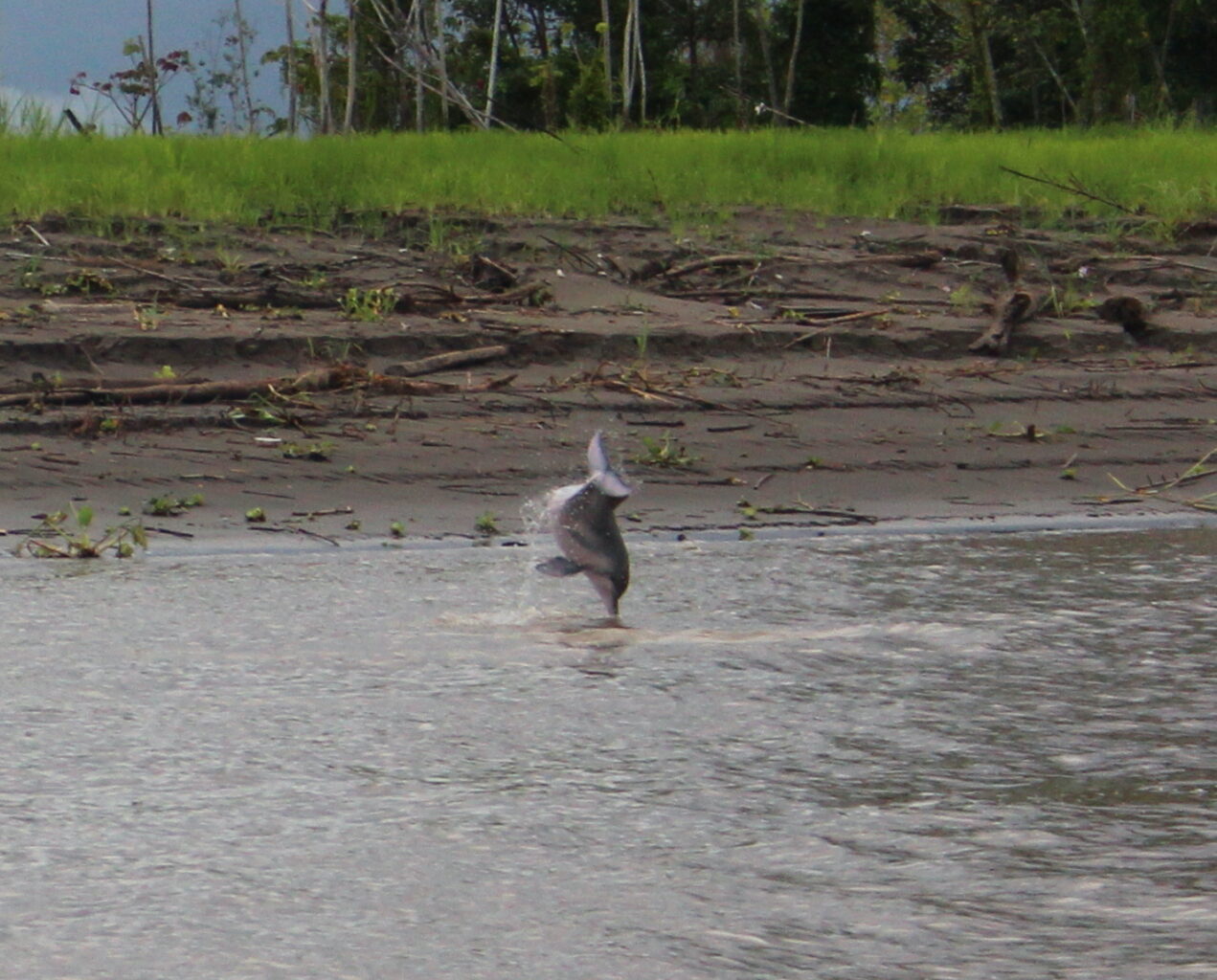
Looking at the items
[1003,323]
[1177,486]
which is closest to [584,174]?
[1003,323]

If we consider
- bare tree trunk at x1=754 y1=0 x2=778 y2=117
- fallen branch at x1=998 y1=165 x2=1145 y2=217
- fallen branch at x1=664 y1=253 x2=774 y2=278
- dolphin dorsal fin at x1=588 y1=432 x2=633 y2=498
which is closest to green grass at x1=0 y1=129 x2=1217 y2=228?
fallen branch at x1=998 y1=165 x2=1145 y2=217

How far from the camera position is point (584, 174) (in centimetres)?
922

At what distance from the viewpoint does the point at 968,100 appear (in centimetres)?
2552

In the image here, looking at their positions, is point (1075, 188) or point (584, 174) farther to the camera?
point (1075, 188)

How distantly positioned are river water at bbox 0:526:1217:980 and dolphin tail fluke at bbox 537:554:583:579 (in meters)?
0.14

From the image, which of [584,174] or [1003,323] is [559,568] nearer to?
[1003,323]

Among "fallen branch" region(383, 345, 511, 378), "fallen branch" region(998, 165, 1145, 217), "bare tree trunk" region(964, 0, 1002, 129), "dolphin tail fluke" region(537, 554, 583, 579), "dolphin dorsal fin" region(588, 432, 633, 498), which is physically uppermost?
"bare tree trunk" region(964, 0, 1002, 129)

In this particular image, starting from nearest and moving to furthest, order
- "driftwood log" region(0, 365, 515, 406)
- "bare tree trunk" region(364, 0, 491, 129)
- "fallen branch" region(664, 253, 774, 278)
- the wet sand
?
the wet sand < "driftwood log" region(0, 365, 515, 406) < "fallen branch" region(664, 253, 774, 278) < "bare tree trunk" region(364, 0, 491, 129)

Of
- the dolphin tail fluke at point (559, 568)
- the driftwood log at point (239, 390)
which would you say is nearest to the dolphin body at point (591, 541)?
the dolphin tail fluke at point (559, 568)

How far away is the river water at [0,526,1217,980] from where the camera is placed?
211cm

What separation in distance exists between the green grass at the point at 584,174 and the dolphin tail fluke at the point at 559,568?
4588 mm

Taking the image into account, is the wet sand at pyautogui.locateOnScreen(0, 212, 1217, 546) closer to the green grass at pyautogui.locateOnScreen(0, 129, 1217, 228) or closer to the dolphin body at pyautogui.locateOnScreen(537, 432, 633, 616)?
the green grass at pyautogui.locateOnScreen(0, 129, 1217, 228)

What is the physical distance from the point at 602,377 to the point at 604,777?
4017 mm

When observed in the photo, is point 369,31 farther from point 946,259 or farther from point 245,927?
point 245,927
